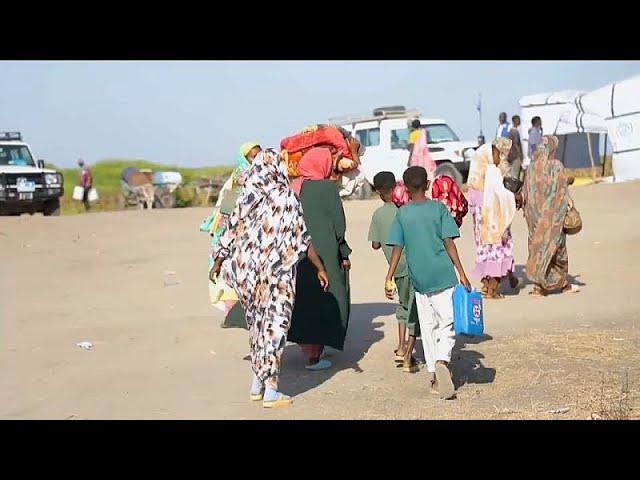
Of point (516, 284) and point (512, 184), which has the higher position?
point (512, 184)

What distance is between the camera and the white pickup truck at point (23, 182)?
23453mm

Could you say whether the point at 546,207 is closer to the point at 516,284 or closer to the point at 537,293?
the point at 537,293

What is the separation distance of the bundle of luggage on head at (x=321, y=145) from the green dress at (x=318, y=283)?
300 millimetres

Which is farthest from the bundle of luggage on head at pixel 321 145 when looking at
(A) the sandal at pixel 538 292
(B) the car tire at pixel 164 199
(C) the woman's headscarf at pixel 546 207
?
(B) the car tire at pixel 164 199

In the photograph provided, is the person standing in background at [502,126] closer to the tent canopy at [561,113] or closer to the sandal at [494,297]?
the tent canopy at [561,113]

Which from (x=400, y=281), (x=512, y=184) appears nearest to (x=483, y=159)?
(x=512, y=184)

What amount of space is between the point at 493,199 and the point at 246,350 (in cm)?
376

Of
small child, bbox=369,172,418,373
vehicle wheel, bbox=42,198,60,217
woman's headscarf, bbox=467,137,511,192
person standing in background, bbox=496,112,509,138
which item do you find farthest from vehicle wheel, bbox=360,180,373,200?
small child, bbox=369,172,418,373

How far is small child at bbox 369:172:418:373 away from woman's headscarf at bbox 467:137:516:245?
3.21m

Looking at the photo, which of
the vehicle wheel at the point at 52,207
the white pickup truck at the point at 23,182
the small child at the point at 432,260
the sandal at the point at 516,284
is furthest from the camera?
the vehicle wheel at the point at 52,207

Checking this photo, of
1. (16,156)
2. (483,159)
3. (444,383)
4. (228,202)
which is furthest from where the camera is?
(16,156)

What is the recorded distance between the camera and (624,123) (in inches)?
932

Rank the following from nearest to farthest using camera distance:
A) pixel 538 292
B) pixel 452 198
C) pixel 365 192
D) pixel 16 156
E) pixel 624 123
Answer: pixel 452 198, pixel 538 292, pixel 624 123, pixel 16 156, pixel 365 192

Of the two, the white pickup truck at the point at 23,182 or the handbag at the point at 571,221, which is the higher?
the white pickup truck at the point at 23,182
